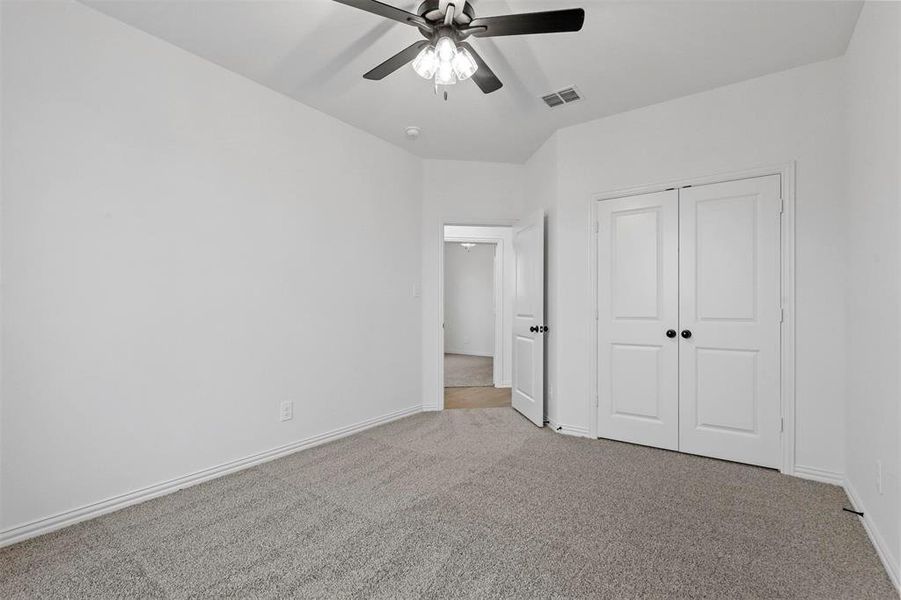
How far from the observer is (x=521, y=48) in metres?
2.46

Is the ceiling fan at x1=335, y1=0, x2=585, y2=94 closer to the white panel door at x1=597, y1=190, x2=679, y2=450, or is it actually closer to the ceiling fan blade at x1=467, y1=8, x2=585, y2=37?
the ceiling fan blade at x1=467, y1=8, x2=585, y2=37

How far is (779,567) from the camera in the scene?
68.8 inches

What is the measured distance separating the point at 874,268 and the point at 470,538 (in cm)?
222

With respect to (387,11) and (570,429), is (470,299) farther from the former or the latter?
(387,11)

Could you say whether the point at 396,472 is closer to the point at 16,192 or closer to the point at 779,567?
the point at 779,567

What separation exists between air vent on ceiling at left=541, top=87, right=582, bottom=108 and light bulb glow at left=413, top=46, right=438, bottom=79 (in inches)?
49.7

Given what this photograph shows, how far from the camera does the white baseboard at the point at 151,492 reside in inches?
76.9

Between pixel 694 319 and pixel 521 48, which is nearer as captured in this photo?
pixel 521 48

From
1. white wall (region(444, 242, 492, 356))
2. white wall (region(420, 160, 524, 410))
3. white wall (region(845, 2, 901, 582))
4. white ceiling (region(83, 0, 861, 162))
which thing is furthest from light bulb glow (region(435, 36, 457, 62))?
white wall (region(444, 242, 492, 356))

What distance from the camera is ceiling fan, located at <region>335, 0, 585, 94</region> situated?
173 cm

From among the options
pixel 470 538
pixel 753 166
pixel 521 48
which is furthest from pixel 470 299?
pixel 470 538

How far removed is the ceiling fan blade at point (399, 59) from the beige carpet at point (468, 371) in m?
4.25

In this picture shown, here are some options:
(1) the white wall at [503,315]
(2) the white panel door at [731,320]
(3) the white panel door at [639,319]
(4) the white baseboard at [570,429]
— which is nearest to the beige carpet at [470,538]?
(2) the white panel door at [731,320]

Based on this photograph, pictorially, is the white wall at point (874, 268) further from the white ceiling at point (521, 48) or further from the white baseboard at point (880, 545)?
the white ceiling at point (521, 48)
